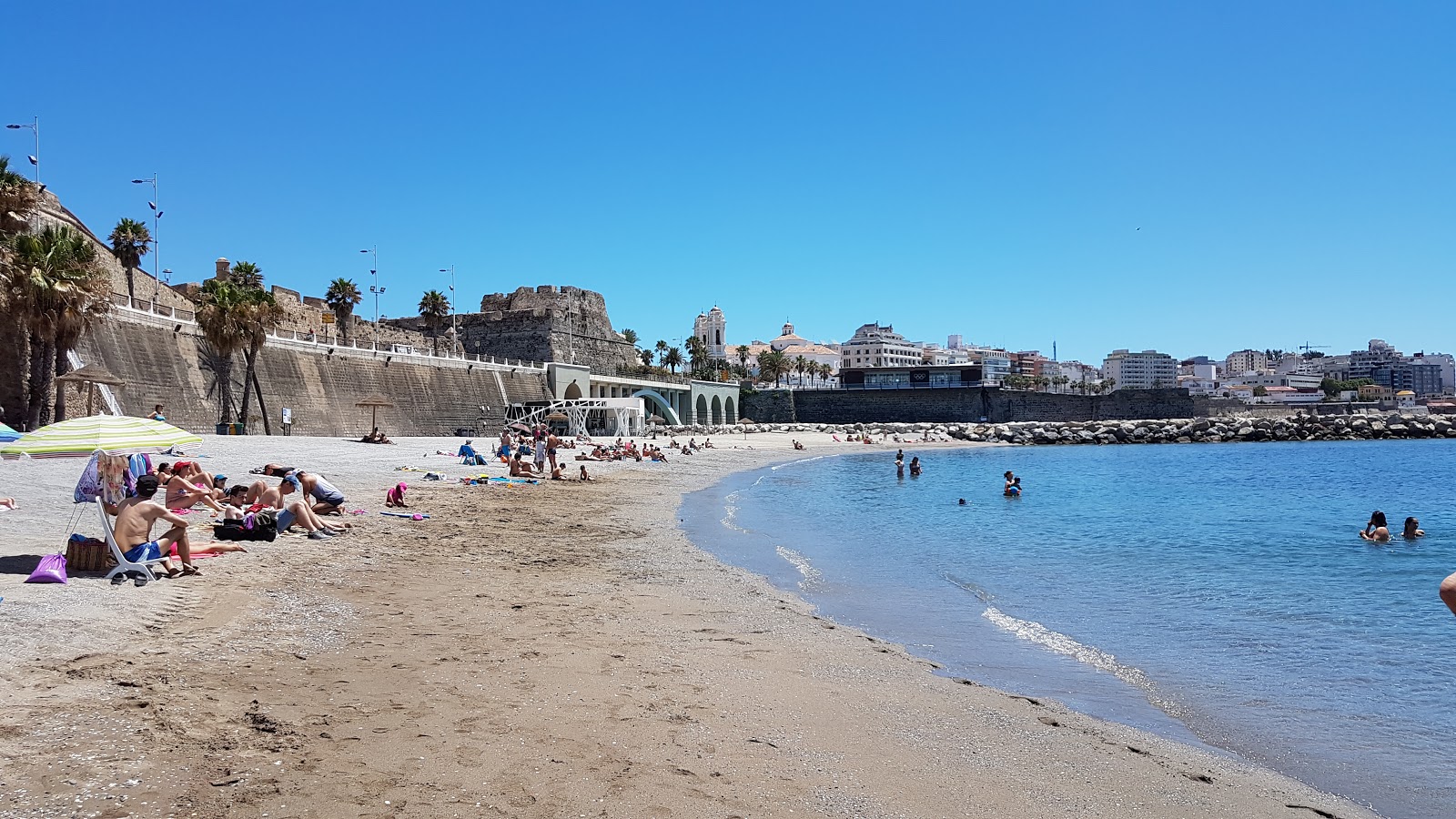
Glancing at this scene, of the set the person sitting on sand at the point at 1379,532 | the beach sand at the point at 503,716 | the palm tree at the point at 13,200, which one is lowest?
the person sitting on sand at the point at 1379,532

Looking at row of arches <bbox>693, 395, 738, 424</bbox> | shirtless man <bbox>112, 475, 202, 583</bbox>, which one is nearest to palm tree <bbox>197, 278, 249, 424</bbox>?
shirtless man <bbox>112, 475, 202, 583</bbox>

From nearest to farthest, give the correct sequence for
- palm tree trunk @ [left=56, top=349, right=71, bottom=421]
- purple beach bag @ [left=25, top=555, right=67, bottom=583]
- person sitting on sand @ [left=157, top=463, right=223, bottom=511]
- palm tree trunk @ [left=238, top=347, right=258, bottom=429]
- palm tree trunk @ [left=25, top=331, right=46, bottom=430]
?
purple beach bag @ [left=25, top=555, right=67, bottom=583] < person sitting on sand @ [left=157, top=463, right=223, bottom=511] < palm tree trunk @ [left=25, top=331, right=46, bottom=430] < palm tree trunk @ [left=56, top=349, right=71, bottom=421] < palm tree trunk @ [left=238, top=347, right=258, bottom=429]

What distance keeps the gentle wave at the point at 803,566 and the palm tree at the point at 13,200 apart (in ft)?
78.6

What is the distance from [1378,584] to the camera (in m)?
11.9

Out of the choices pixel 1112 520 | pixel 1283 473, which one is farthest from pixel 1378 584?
pixel 1283 473

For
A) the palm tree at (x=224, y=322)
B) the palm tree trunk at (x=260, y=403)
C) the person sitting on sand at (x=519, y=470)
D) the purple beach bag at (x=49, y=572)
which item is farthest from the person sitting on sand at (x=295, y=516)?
the palm tree trunk at (x=260, y=403)

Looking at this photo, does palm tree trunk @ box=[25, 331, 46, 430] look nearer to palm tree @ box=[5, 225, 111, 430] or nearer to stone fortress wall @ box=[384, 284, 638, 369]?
palm tree @ box=[5, 225, 111, 430]

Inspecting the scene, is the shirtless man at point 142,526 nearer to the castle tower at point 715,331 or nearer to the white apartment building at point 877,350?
the castle tower at point 715,331

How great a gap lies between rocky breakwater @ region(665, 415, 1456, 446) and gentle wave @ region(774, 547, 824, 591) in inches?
2120

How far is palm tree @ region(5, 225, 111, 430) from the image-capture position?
21.6 m

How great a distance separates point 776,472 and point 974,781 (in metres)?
32.0

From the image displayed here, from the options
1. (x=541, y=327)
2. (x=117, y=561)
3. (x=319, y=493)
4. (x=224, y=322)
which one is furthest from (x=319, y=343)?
(x=117, y=561)

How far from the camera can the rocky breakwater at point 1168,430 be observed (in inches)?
2820

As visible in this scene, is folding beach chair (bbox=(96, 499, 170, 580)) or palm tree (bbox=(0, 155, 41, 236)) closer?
folding beach chair (bbox=(96, 499, 170, 580))
